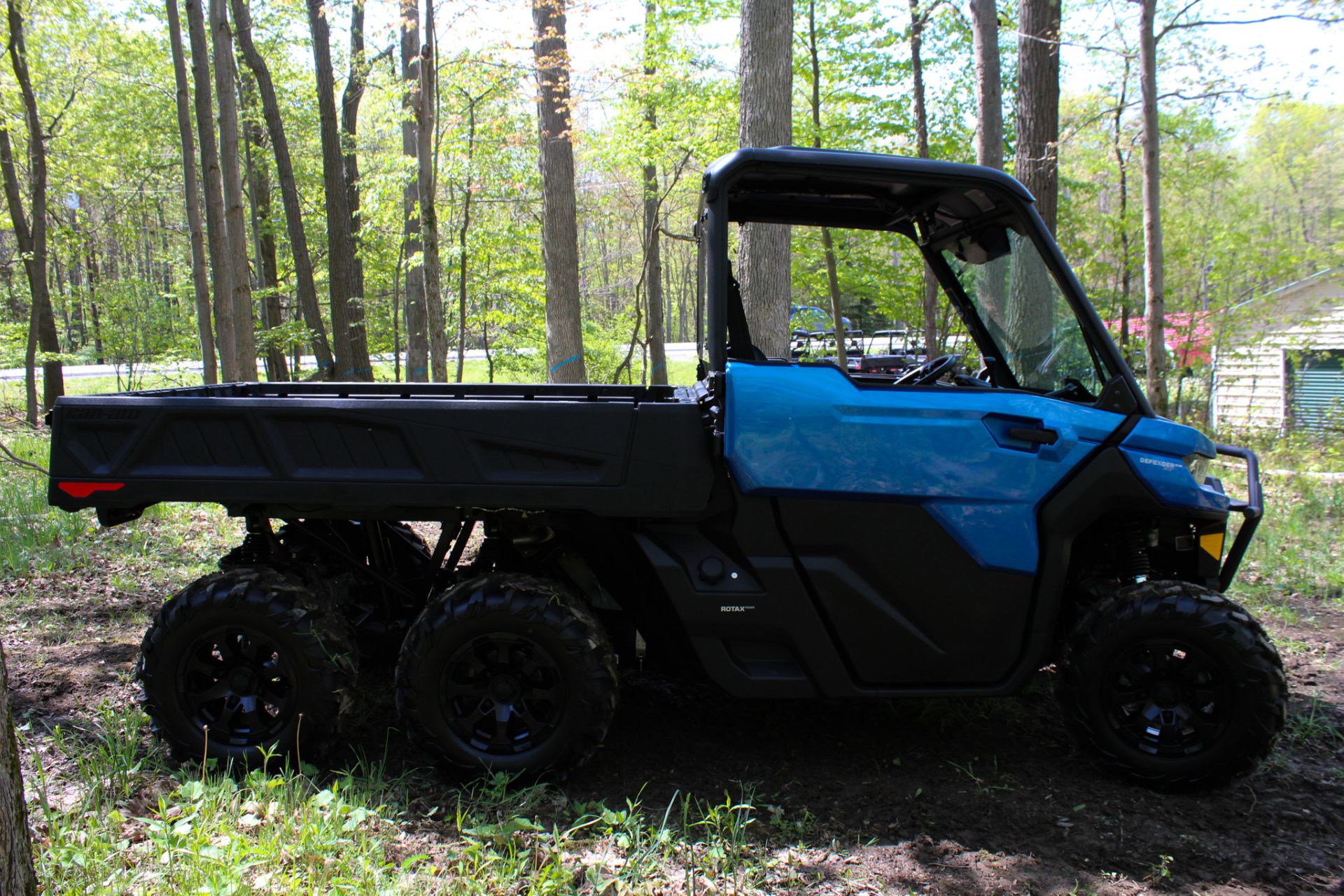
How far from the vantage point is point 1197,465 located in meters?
3.52

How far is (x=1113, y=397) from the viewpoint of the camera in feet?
10.2

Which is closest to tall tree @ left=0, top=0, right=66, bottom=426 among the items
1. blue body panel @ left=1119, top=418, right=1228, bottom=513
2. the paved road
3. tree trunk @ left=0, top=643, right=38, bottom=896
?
the paved road

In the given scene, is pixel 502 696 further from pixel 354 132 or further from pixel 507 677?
pixel 354 132

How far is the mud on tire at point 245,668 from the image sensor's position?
3094 millimetres

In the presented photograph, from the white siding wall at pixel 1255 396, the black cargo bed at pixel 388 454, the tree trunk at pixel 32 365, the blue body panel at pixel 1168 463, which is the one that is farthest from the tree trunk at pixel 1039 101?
the tree trunk at pixel 32 365

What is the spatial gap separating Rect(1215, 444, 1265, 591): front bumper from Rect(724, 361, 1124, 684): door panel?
570mm

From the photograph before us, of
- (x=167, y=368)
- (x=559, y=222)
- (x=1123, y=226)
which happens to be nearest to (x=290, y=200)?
(x=167, y=368)

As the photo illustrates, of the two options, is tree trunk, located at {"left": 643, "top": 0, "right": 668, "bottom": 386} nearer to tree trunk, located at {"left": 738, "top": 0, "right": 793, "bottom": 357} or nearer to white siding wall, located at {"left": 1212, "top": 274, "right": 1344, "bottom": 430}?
tree trunk, located at {"left": 738, "top": 0, "right": 793, "bottom": 357}

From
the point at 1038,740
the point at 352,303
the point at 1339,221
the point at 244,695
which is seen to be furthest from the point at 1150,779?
the point at 1339,221

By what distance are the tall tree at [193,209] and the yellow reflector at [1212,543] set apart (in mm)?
9519

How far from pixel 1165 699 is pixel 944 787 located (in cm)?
85

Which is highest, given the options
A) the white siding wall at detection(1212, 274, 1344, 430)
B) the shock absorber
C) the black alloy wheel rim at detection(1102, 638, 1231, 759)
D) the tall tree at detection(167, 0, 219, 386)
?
the tall tree at detection(167, 0, 219, 386)

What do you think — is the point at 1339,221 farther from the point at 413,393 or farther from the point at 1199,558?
the point at 413,393

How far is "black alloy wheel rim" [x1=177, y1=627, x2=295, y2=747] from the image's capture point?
3143 mm
